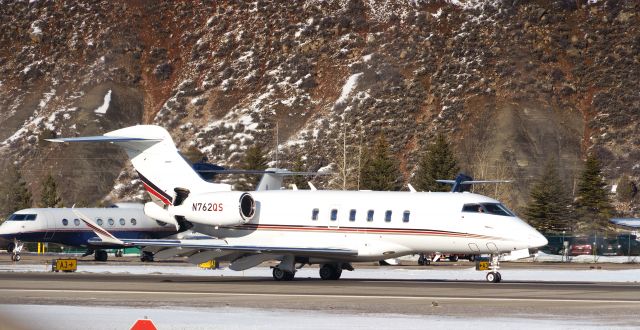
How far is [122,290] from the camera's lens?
2923 cm

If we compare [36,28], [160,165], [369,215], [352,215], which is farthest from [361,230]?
[36,28]

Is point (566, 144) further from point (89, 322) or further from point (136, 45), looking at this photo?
point (89, 322)

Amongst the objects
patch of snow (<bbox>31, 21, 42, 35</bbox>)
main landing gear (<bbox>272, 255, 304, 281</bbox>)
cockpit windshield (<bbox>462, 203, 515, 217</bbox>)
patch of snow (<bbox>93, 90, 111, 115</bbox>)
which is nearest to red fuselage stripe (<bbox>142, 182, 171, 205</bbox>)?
main landing gear (<bbox>272, 255, 304, 281</bbox>)

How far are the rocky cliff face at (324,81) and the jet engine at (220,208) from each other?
65.4 meters

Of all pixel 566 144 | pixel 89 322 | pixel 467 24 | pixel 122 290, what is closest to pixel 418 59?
pixel 467 24

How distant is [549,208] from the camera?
92.2 metres

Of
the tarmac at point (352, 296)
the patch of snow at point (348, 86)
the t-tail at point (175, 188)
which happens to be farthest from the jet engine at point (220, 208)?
the patch of snow at point (348, 86)

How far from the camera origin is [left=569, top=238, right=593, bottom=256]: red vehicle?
68312 millimetres

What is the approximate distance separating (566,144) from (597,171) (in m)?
16.3

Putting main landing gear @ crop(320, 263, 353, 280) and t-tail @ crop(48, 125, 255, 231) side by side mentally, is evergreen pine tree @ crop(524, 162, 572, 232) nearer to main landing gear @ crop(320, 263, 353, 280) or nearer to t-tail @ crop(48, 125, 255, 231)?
t-tail @ crop(48, 125, 255, 231)

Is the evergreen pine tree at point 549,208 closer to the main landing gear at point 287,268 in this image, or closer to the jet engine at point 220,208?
the jet engine at point 220,208

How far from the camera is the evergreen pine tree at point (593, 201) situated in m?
96.1

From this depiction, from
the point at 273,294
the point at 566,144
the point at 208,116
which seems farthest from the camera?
the point at 208,116

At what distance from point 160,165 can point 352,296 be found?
14912mm
